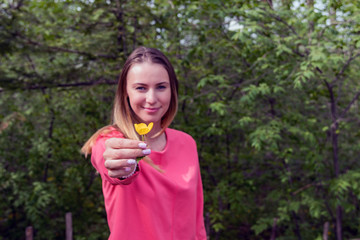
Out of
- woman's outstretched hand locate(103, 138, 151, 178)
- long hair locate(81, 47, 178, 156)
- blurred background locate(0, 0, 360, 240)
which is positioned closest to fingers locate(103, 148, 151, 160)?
woman's outstretched hand locate(103, 138, 151, 178)

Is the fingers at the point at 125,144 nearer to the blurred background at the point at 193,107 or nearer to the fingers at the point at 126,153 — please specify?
the fingers at the point at 126,153

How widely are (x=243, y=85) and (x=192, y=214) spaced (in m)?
2.59

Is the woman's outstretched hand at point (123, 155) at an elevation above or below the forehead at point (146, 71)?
below

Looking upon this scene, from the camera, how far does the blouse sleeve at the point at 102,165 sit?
0.99 metres

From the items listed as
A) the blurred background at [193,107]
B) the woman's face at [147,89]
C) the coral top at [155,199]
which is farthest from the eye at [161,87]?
the blurred background at [193,107]

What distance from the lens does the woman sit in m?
1.19

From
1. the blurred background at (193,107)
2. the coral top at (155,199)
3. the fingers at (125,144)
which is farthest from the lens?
the blurred background at (193,107)

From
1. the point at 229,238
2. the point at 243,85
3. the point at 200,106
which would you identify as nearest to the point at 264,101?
the point at 243,85

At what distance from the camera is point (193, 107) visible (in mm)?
4004

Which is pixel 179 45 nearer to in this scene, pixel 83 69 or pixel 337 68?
pixel 83 69

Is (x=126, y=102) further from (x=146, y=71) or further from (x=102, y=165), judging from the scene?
(x=102, y=165)

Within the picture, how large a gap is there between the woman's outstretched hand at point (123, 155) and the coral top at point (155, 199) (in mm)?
75

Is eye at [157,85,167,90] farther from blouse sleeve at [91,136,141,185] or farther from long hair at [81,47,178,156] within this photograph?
blouse sleeve at [91,136,141,185]

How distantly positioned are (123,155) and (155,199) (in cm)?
38
